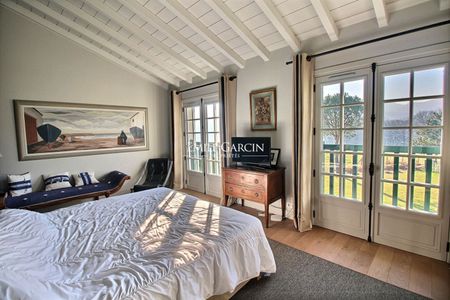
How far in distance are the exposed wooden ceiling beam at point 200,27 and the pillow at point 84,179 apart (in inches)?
121

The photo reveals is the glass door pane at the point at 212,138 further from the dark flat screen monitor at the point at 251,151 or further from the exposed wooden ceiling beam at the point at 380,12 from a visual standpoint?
the exposed wooden ceiling beam at the point at 380,12

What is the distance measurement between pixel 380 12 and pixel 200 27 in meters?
1.96

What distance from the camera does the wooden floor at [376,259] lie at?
187cm

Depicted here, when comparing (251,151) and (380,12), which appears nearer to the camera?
(380,12)

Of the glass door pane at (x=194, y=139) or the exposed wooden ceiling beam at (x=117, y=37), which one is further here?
the glass door pane at (x=194, y=139)

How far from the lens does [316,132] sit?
9.58 ft

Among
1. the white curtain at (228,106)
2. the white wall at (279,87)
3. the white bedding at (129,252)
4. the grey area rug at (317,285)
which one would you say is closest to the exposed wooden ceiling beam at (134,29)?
the white curtain at (228,106)

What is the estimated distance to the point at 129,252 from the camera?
138cm

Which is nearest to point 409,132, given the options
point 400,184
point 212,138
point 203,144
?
point 400,184

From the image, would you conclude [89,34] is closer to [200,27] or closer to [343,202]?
[200,27]

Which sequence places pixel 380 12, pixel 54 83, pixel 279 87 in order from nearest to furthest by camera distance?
pixel 380 12, pixel 279 87, pixel 54 83

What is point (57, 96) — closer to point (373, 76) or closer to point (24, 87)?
point (24, 87)

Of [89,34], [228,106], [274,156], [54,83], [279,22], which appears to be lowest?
[274,156]

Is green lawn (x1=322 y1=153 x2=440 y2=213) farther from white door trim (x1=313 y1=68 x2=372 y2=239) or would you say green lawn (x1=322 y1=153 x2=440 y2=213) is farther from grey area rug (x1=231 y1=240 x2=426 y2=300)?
grey area rug (x1=231 y1=240 x2=426 y2=300)
